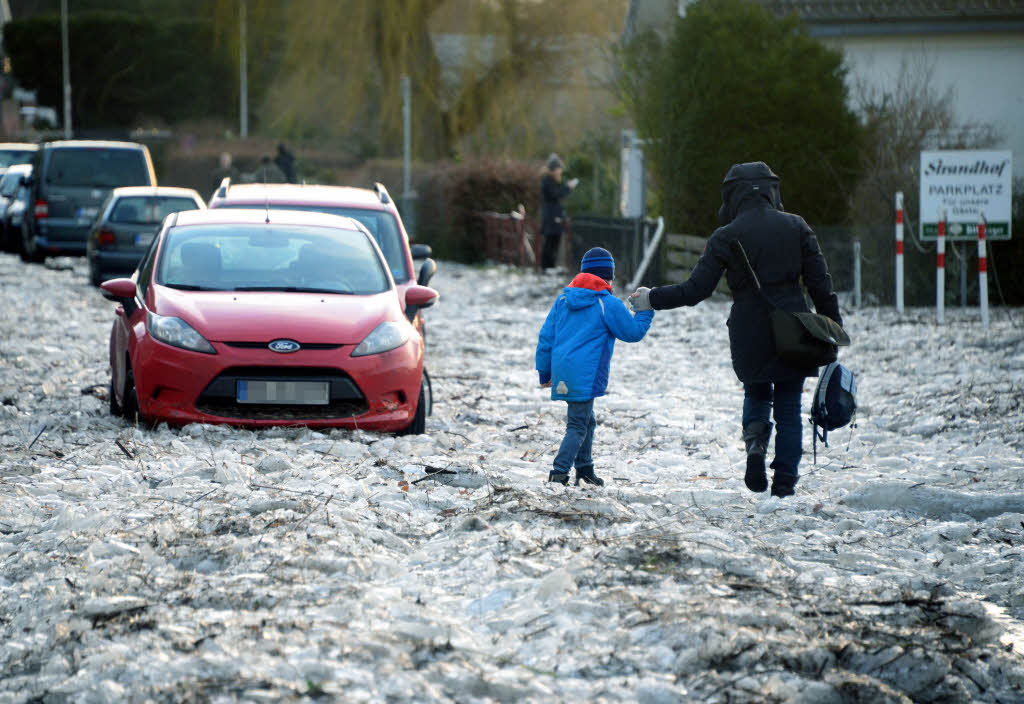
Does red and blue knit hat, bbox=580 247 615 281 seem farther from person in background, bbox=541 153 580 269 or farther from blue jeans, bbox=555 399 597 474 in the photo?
person in background, bbox=541 153 580 269

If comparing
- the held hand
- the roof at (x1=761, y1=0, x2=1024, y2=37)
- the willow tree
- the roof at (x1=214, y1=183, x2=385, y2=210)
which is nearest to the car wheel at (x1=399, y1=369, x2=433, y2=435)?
the held hand

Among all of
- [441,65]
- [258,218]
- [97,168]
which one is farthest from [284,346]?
[441,65]

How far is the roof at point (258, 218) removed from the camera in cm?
1068

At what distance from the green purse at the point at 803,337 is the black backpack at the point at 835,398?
0.83ft

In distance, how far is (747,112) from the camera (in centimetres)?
1934

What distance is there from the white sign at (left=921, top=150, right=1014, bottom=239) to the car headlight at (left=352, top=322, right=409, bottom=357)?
28.6ft

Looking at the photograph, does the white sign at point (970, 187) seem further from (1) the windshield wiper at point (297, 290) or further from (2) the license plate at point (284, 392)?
(2) the license plate at point (284, 392)

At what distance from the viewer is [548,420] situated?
1076cm

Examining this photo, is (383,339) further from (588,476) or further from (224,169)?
(224,169)

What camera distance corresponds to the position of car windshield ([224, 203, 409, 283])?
1222 centimetres

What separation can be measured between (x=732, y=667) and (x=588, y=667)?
430 mm

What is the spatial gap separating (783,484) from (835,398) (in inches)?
20.4

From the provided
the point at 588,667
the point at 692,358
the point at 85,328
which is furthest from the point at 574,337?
the point at 85,328

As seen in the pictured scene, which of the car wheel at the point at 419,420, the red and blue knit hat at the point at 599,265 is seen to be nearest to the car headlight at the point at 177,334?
the car wheel at the point at 419,420
